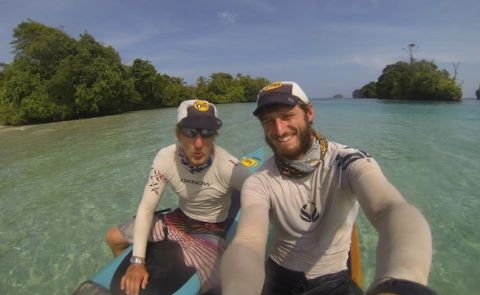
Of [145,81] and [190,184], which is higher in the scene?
[145,81]

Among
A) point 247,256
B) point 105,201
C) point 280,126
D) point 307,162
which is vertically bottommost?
point 105,201

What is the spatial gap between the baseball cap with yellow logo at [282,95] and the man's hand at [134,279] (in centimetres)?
144

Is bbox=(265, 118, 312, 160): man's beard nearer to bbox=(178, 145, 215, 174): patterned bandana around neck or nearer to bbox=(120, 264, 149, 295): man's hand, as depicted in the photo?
bbox=(178, 145, 215, 174): patterned bandana around neck

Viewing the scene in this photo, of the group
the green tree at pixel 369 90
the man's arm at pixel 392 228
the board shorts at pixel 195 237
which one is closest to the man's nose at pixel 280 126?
the man's arm at pixel 392 228

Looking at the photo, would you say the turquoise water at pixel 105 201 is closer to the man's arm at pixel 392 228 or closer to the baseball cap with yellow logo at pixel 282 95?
the man's arm at pixel 392 228

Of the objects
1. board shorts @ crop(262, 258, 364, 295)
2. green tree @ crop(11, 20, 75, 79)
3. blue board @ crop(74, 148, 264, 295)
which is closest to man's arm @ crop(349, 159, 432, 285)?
board shorts @ crop(262, 258, 364, 295)

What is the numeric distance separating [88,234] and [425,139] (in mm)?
10905

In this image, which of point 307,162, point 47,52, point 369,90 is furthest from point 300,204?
point 369,90

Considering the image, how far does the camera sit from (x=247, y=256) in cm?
143

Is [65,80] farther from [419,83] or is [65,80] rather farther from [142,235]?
[419,83]

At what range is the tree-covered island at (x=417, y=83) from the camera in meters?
43.8

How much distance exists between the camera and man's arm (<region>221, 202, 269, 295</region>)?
129cm

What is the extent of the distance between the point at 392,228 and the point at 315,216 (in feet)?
1.98

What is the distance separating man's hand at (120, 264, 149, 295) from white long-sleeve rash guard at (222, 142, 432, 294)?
938mm
